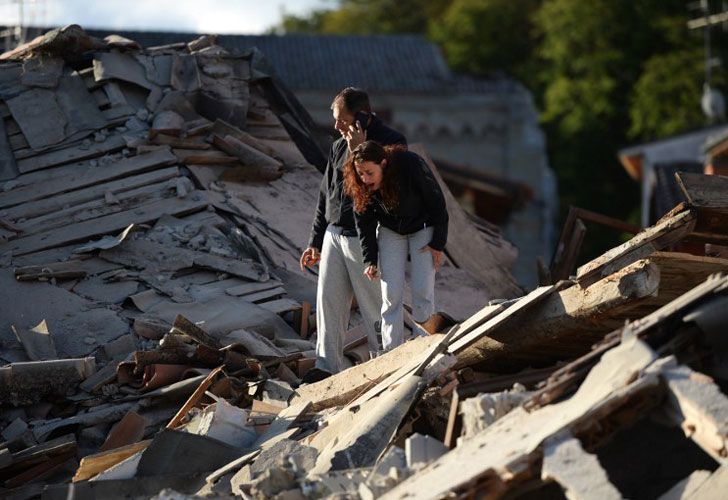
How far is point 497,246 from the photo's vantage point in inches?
556

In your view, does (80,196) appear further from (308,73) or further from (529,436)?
(308,73)

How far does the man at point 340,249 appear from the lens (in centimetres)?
947

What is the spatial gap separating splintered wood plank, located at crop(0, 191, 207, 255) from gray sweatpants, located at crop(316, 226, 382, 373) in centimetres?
289

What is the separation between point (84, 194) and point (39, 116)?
111 cm

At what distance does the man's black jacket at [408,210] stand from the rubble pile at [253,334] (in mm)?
774

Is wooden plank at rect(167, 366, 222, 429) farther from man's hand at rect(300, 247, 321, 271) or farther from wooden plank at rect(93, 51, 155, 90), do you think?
wooden plank at rect(93, 51, 155, 90)

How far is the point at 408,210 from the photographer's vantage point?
30.6ft

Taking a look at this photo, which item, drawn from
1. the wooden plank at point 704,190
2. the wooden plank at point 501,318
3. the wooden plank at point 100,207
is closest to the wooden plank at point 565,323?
the wooden plank at point 501,318

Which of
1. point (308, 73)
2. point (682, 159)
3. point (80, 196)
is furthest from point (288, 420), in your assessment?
point (308, 73)

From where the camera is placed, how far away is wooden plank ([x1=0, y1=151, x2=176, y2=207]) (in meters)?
12.6

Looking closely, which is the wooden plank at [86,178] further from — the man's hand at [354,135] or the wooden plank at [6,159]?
the man's hand at [354,135]

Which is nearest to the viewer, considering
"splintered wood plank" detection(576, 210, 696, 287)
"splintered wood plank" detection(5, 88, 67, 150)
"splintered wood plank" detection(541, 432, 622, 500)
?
"splintered wood plank" detection(541, 432, 622, 500)

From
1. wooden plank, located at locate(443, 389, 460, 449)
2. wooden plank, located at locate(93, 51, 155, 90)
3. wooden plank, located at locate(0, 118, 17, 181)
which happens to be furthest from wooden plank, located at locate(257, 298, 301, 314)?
wooden plank, located at locate(443, 389, 460, 449)

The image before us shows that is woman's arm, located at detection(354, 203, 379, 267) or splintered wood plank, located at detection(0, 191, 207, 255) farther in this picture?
splintered wood plank, located at detection(0, 191, 207, 255)
